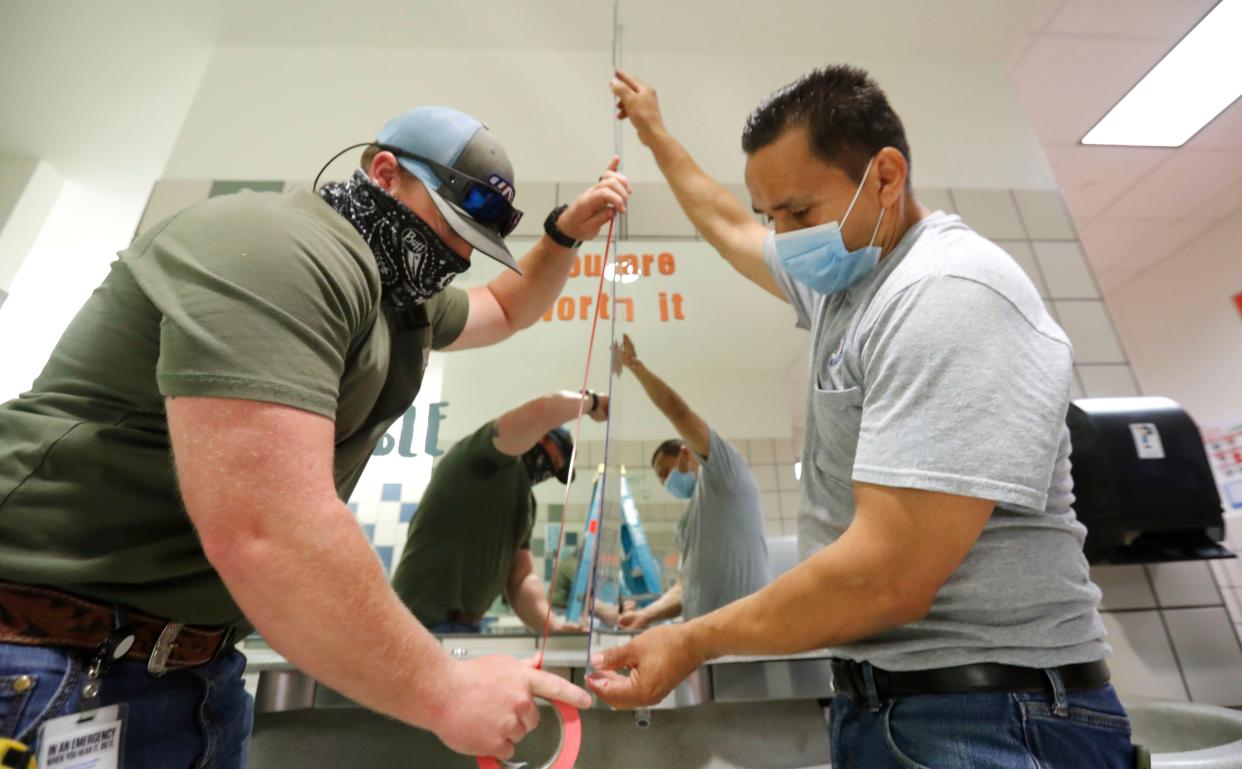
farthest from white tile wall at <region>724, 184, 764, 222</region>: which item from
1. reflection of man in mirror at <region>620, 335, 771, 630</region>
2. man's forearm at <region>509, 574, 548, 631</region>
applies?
man's forearm at <region>509, 574, 548, 631</region>

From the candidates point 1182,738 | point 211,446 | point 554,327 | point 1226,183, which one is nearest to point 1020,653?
point 211,446

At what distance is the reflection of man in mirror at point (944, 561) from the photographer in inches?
22.4

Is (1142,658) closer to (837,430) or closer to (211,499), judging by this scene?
(837,430)

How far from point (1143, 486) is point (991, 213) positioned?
0.80 m

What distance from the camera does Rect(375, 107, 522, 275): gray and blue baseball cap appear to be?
0.86 metres

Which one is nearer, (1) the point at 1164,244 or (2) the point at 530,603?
(2) the point at 530,603

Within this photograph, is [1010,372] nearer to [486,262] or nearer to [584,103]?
[486,262]

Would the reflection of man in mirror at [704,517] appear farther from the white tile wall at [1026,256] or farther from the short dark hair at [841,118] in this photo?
the white tile wall at [1026,256]

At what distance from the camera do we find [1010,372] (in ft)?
1.91

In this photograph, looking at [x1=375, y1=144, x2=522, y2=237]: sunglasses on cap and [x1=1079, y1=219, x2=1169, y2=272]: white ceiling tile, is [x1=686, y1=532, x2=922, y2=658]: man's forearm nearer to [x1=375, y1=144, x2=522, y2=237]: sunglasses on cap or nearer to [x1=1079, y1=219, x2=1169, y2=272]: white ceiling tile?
[x1=375, y1=144, x2=522, y2=237]: sunglasses on cap

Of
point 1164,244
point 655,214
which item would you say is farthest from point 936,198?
point 1164,244

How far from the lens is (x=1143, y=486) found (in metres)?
1.32

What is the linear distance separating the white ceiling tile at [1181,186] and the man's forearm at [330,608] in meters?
3.12

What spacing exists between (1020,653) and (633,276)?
1.16 m
